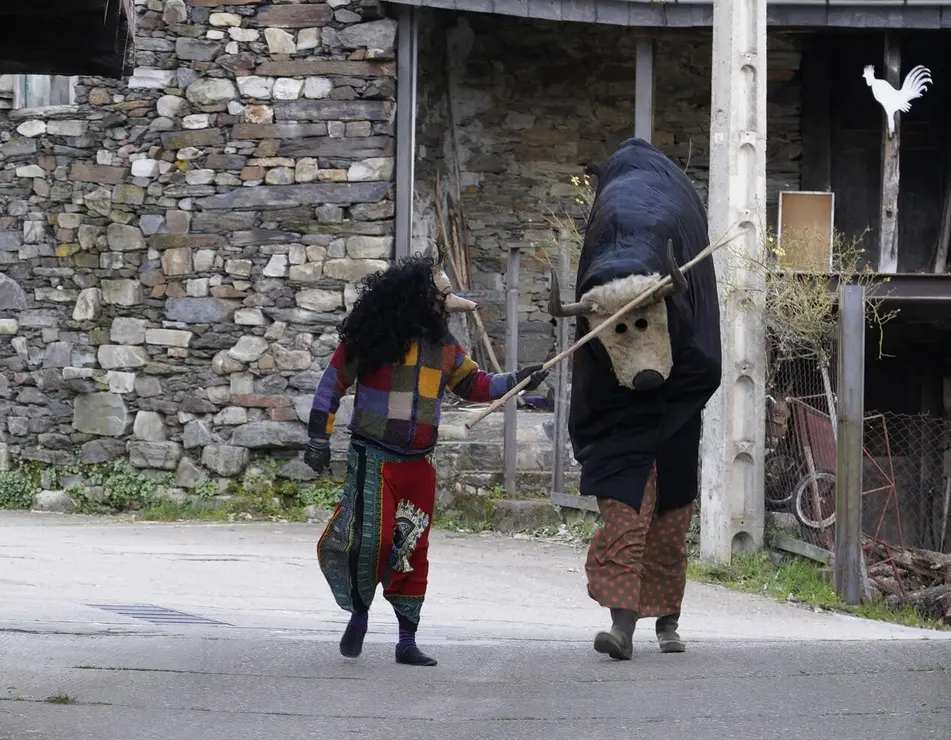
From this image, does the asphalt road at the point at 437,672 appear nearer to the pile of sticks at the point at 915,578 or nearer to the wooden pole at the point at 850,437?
the wooden pole at the point at 850,437

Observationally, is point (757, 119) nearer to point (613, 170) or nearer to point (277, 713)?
point (613, 170)

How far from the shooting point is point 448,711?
16.0 feet

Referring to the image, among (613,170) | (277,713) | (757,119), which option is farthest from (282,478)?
(277,713)

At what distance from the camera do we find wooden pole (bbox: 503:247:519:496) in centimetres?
1173

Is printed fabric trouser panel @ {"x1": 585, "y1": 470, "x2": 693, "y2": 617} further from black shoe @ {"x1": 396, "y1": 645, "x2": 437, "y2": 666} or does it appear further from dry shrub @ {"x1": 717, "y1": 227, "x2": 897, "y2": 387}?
dry shrub @ {"x1": 717, "y1": 227, "x2": 897, "y2": 387}

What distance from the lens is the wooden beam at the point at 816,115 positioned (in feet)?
46.2

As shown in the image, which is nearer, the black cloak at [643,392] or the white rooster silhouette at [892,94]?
the black cloak at [643,392]

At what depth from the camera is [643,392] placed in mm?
6059

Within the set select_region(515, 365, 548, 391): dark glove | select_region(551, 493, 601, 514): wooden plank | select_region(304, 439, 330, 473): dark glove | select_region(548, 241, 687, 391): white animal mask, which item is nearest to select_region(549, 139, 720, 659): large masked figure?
select_region(548, 241, 687, 391): white animal mask

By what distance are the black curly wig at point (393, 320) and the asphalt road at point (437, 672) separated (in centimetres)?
117

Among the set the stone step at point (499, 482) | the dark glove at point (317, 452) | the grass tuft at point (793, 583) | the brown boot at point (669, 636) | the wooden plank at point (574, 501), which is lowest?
the grass tuft at point (793, 583)

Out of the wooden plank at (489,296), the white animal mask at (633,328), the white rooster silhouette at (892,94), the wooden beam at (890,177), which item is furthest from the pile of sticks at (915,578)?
the white rooster silhouette at (892,94)

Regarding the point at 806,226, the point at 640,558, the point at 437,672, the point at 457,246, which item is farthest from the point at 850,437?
the point at 457,246

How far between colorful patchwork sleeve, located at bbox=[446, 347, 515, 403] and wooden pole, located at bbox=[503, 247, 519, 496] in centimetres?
535
